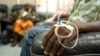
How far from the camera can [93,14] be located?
3.55ft

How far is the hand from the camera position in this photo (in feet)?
2.71

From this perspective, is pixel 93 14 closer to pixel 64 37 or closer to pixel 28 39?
pixel 64 37

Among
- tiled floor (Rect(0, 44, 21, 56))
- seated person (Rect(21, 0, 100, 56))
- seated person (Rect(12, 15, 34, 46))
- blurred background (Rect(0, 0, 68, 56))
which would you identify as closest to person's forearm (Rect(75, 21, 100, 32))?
seated person (Rect(21, 0, 100, 56))

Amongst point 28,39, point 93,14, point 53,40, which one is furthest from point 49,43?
point 28,39

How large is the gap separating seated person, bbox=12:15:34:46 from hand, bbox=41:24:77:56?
9.15 feet

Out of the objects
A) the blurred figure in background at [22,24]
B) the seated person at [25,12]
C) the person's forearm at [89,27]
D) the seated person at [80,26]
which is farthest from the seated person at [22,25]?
the person's forearm at [89,27]

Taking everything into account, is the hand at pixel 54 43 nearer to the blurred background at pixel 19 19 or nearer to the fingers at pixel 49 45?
the fingers at pixel 49 45

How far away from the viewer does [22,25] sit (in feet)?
12.0

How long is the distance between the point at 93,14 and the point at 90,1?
0.28ft

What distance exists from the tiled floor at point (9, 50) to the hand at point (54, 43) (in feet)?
7.56

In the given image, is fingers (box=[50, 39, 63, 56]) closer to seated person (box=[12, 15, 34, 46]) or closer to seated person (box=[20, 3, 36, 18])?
seated person (box=[12, 15, 34, 46])

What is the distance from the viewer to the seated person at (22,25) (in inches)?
143

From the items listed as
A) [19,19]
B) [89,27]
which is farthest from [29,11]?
[89,27]

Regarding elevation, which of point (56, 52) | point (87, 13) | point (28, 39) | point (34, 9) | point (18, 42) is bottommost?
point (18, 42)
